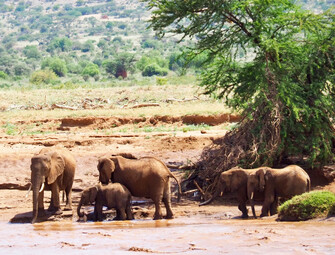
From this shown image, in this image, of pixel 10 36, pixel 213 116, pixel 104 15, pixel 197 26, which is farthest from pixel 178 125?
pixel 104 15

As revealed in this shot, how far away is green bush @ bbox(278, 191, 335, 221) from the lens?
551 inches

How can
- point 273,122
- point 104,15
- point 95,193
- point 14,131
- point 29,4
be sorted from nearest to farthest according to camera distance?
point 95,193 < point 273,122 < point 14,131 < point 104,15 < point 29,4

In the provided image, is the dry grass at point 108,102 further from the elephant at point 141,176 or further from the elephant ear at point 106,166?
the elephant ear at point 106,166

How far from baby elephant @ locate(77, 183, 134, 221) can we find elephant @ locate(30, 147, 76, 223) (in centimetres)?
71

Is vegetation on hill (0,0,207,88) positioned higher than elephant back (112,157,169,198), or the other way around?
vegetation on hill (0,0,207,88)

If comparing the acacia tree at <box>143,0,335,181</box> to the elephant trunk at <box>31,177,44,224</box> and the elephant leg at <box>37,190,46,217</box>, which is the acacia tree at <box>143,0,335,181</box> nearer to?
the elephant leg at <box>37,190,46,217</box>

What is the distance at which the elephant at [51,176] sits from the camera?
49.3 feet

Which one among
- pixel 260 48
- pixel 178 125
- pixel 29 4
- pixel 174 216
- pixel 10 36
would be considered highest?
pixel 29 4

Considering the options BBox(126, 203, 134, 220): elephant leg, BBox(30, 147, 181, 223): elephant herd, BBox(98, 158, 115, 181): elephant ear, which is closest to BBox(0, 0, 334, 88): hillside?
BBox(30, 147, 181, 223): elephant herd

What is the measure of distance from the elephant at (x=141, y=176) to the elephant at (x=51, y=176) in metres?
0.85

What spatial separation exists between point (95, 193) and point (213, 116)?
43.1 ft

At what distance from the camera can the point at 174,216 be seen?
16062 mm

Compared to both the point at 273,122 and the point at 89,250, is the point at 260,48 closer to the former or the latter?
the point at 273,122

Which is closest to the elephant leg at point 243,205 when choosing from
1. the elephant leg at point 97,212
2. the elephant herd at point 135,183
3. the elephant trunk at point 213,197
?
the elephant herd at point 135,183
